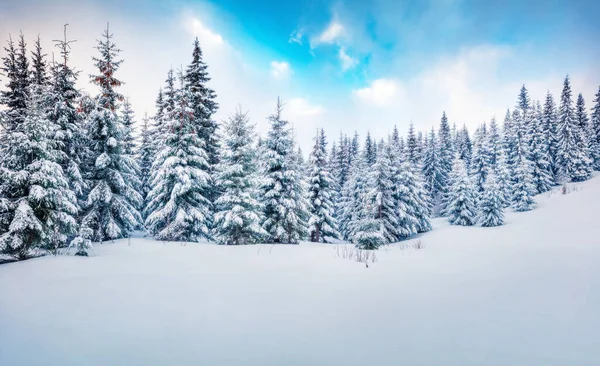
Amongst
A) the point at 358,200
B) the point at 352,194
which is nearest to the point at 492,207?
the point at 358,200

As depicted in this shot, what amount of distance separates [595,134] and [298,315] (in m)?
66.8

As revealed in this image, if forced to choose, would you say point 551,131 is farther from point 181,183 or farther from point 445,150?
point 181,183

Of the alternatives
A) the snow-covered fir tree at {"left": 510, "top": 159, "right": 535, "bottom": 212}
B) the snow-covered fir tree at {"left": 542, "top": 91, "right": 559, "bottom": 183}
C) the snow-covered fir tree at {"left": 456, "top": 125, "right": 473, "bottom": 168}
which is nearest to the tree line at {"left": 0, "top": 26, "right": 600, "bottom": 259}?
the snow-covered fir tree at {"left": 510, "top": 159, "right": 535, "bottom": 212}

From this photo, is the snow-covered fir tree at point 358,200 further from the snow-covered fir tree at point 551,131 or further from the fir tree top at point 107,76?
the snow-covered fir tree at point 551,131

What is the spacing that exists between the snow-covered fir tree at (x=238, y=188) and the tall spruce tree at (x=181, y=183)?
1.45m

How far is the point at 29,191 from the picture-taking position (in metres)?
Result: 9.80

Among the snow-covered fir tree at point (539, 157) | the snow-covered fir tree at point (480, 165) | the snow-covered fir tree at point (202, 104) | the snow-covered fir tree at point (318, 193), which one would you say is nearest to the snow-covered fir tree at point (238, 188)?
the snow-covered fir tree at point (202, 104)

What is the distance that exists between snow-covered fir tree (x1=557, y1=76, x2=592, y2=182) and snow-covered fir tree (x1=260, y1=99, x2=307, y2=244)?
44.3 m

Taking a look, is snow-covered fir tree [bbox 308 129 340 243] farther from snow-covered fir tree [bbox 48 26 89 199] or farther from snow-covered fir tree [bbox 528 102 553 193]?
snow-covered fir tree [bbox 528 102 553 193]

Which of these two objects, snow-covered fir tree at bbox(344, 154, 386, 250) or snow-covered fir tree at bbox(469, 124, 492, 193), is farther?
snow-covered fir tree at bbox(469, 124, 492, 193)

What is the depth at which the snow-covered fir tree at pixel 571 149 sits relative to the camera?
125ft

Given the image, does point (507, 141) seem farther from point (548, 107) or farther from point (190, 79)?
point (190, 79)

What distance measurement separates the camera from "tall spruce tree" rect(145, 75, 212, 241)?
16.8 m

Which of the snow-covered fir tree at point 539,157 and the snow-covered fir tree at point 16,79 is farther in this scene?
the snow-covered fir tree at point 539,157
